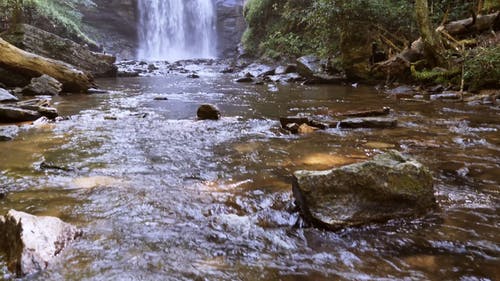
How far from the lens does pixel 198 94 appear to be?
10.5m

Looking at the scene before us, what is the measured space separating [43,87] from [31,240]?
29.7ft

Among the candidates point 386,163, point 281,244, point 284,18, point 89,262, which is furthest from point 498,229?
point 284,18

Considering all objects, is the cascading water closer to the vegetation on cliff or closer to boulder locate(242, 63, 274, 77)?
boulder locate(242, 63, 274, 77)

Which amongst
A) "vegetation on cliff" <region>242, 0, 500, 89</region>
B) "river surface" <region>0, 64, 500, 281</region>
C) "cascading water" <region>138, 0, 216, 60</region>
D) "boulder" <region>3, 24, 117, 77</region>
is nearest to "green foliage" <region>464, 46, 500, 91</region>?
"vegetation on cliff" <region>242, 0, 500, 89</region>

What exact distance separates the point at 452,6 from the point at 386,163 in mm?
11647

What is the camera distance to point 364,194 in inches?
100

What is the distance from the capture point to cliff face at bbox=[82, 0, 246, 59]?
32.1 meters

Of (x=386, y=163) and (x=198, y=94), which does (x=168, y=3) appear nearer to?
(x=198, y=94)

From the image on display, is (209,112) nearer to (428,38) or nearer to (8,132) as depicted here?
(8,132)

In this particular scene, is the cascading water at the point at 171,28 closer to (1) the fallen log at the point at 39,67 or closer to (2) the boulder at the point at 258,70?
(2) the boulder at the point at 258,70

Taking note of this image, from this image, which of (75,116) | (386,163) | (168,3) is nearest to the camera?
(386,163)

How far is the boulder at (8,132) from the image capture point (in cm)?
494

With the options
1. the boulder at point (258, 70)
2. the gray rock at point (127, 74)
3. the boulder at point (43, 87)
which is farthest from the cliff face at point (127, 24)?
the boulder at point (43, 87)

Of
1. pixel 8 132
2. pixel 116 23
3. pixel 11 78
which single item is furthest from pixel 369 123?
pixel 116 23
